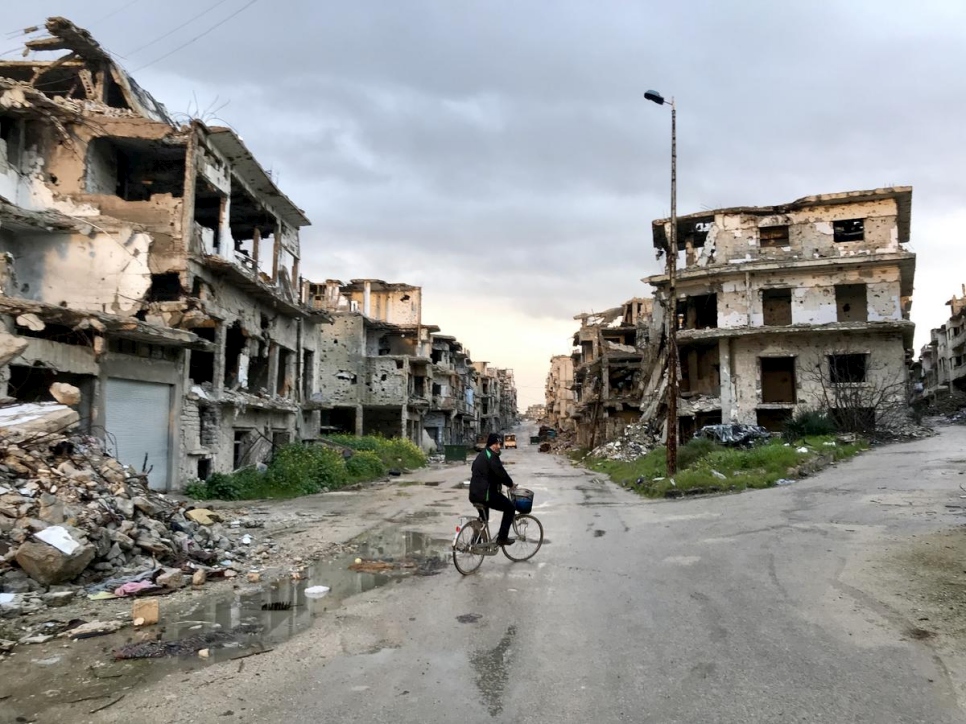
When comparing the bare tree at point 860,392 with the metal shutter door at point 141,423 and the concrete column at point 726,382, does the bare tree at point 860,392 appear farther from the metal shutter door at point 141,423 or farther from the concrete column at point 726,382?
the metal shutter door at point 141,423

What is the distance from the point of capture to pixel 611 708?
4.17 m

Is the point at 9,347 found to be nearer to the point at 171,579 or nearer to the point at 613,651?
the point at 171,579

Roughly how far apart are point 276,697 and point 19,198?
1888cm

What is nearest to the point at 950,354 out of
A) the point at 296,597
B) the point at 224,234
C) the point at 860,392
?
the point at 860,392

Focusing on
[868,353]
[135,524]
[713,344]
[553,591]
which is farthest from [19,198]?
[868,353]

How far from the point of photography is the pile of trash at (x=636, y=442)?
31.3 metres

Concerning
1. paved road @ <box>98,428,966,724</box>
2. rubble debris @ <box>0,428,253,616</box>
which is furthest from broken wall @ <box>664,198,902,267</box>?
rubble debris @ <box>0,428,253,616</box>

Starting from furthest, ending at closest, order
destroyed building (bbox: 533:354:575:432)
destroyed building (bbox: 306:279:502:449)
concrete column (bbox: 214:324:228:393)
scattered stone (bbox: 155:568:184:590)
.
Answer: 1. destroyed building (bbox: 533:354:575:432)
2. destroyed building (bbox: 306:279:502:449)
3. concrete column (bbox: 214:324:228:393)
4. scattered stone (bbox: 155:568:184:590)

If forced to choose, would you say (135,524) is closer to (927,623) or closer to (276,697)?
(276,697)

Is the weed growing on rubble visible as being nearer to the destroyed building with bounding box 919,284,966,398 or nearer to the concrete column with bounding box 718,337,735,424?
the concrete column with bounding box 718,337,735,424

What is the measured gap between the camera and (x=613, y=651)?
5211mm

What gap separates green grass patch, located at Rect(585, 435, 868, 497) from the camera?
52.8ft

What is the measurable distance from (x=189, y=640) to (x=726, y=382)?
2865 cm

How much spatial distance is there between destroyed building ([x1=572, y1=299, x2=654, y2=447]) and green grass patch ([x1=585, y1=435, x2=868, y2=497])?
53.7 ft
